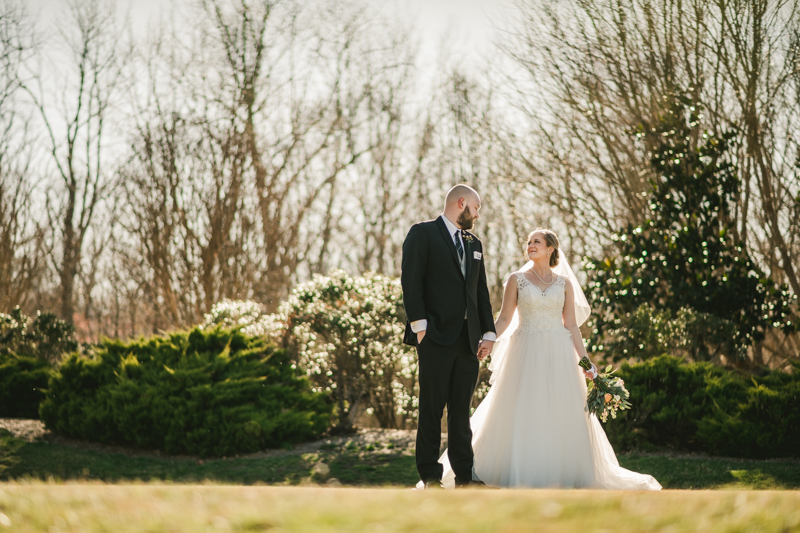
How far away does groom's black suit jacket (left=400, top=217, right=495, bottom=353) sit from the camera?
16.0ft

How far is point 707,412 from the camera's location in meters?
7.52

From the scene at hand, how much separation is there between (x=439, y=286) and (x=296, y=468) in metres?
3.13

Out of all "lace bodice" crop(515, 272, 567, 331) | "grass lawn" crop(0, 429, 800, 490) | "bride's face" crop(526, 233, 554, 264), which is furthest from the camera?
"grass lawn" crop(0, 429, 800, 490)

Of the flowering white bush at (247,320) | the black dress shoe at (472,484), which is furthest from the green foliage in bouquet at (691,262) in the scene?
the black dress shoe at (472,484)

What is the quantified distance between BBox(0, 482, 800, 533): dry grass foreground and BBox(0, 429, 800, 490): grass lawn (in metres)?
3.46

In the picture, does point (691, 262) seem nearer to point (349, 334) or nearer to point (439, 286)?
point (349, 334)

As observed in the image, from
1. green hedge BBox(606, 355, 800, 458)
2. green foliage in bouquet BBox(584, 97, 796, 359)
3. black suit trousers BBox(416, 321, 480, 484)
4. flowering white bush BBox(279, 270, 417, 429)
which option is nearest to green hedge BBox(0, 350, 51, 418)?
flowering white bush BBox(279, 270, 417, 429)

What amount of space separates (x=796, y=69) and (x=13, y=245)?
61.8 ft

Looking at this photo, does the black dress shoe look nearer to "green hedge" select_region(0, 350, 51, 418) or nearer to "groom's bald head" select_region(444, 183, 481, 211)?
"groom's bald head" select_region(444, 183, 481, 211)

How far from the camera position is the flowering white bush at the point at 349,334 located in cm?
892

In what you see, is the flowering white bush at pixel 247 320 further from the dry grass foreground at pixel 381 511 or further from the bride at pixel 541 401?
the dry grass foreground at pixel 381 511

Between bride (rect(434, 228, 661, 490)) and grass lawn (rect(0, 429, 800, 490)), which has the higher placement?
bride (rect(434, 228, 661, 490))

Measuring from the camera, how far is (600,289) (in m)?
10.7

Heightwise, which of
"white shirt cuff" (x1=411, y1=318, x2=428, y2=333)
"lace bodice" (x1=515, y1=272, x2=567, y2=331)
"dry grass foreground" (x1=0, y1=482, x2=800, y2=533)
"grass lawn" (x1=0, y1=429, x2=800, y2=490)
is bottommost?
"grass lawn" (x1=0, y1=429, x2=800, y2=490)
